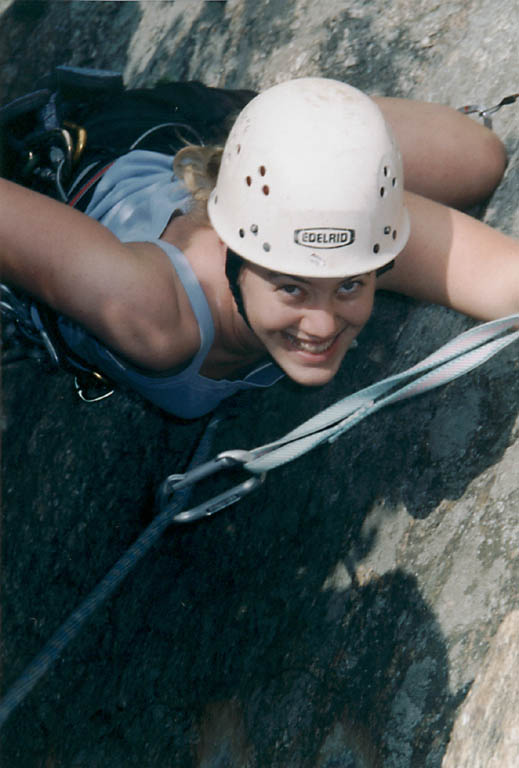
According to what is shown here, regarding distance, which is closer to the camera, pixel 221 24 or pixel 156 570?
pixel 156 570

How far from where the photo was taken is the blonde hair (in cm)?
239

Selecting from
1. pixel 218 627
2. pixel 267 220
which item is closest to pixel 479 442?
pixel 267 220

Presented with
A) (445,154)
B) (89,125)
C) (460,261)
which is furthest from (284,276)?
(89,125)

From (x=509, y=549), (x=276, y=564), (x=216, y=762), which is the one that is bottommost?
(x=216, y=762)

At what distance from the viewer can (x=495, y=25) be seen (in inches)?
129

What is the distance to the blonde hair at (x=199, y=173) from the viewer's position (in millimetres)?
2391

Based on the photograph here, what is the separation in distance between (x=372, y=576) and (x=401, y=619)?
19 cm

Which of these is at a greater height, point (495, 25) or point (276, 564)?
point (495, 25)

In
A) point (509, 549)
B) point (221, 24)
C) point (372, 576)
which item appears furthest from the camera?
point (221, 24)

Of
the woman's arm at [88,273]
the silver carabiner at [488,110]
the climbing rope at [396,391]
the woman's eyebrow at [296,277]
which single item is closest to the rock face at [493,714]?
the climbing rope at [396,391]

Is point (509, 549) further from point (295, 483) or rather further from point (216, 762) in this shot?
point (216, 762)

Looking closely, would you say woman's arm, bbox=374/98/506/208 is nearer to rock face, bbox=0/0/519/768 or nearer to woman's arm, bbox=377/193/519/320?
rock face, bbox=0/0/519/768

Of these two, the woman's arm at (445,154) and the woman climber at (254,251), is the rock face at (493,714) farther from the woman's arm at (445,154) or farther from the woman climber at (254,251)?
the woman's arm at (445,154)

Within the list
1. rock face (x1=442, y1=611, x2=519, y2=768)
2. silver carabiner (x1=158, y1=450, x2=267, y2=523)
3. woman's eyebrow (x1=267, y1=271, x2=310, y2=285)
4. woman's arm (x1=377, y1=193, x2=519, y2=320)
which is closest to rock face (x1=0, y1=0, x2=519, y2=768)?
rock face (x1=442, y1=611, x2=519, y2=768)
